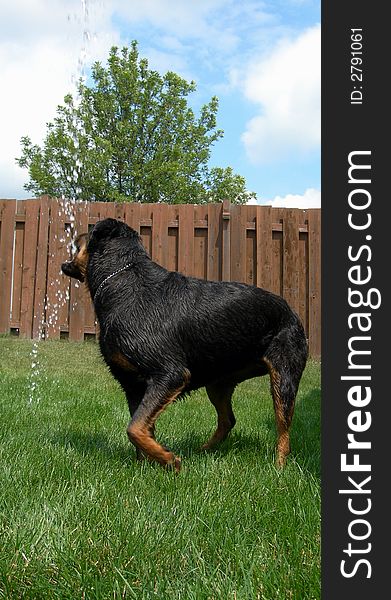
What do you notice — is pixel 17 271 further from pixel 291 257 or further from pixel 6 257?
pixel 291 257

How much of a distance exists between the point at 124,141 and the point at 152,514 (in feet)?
80.9

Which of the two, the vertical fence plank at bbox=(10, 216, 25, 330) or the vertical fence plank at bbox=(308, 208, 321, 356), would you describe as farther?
the vertical fence plank at bbox=(10, 216, 25, 330)

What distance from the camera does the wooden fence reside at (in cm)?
952

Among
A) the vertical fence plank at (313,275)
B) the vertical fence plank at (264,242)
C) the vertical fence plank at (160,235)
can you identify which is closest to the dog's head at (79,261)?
the vertical fence plank at (160,235)

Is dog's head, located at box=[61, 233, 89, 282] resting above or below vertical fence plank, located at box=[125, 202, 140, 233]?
below

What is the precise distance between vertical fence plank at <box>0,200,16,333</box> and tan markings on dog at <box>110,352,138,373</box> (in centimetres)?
678

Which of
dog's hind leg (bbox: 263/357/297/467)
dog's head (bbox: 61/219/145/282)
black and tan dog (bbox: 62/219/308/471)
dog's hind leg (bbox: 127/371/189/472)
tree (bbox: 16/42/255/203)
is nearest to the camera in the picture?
dog's hind leg (bbox: 127/371/189/472)

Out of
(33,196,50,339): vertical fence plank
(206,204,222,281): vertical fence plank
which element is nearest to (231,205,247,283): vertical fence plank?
(206,204,222,281): vertical fence plank

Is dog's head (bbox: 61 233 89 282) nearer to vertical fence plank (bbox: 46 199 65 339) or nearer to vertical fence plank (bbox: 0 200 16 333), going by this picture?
vertical fence plank (bbox: 46 199 65 339)

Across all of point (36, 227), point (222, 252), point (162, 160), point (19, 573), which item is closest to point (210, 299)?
point (19, 573)

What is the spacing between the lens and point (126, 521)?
7.61 feet

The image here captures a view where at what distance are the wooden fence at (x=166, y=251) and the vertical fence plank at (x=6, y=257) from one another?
2 cm

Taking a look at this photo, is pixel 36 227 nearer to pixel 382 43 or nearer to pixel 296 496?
pixel 296 496

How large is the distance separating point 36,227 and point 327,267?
9.02 metres
